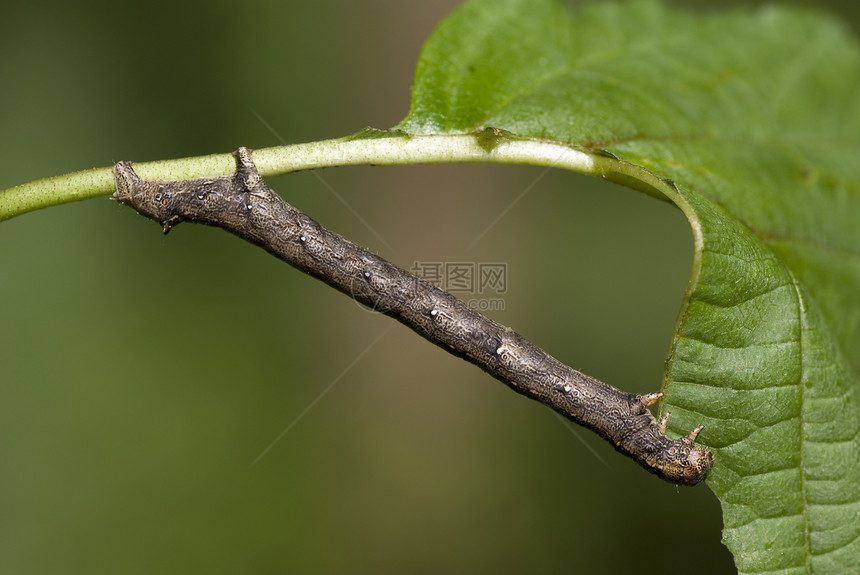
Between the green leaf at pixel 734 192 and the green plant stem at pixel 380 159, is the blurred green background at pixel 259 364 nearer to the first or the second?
the green leaf at pixel 734 192

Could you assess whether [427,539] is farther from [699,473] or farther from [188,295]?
[699,473]

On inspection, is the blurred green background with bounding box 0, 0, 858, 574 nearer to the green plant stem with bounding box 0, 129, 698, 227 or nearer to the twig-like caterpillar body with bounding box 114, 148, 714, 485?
the twig-like caterpillar body with bounding box 114, 148, 714, 485

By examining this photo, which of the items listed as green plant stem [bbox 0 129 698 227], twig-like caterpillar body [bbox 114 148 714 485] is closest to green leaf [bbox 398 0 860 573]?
green plant stem [bbox 0 129 698 227]

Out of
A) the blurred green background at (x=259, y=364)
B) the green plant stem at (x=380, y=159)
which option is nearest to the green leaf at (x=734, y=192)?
the green plant stem at (x=380, y=159)

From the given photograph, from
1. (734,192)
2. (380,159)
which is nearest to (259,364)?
(380,159)

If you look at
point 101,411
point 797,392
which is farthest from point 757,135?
point 101,411

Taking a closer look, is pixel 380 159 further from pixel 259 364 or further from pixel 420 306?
pixel 259 364

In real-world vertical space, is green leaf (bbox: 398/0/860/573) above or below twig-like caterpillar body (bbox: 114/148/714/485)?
above
